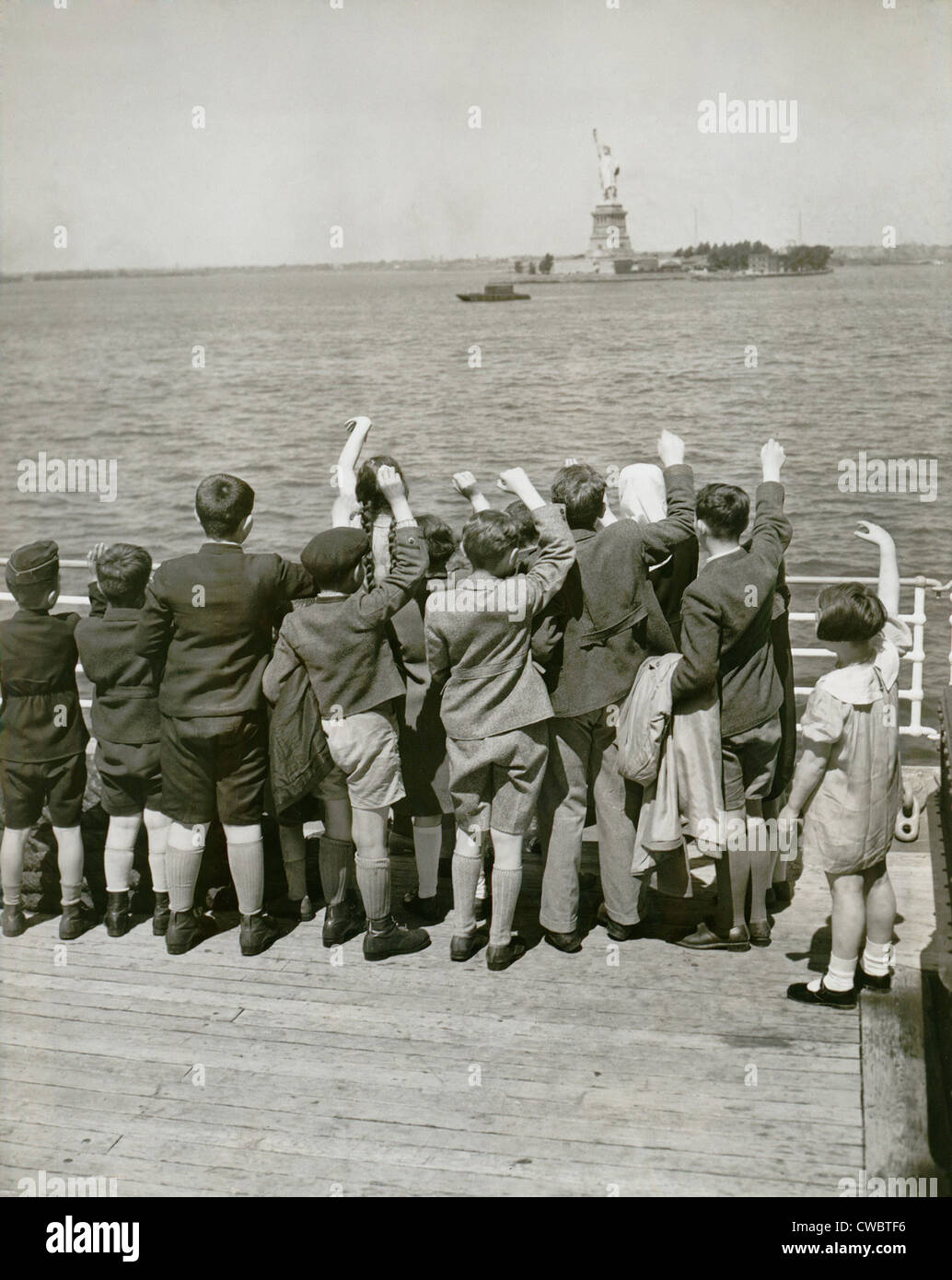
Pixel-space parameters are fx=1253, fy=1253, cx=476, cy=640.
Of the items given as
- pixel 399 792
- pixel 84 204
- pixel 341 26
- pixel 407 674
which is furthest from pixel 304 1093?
pixel 84 204

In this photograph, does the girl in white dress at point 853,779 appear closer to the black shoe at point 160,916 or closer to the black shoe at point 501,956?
the black shoe at point 501,956

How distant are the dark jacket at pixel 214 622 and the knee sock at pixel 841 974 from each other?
1.98 metres

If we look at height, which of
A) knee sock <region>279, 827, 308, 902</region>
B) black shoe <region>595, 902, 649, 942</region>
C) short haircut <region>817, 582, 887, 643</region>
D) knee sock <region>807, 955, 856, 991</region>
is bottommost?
black shoe <region>595, 902, 649, 942</region>

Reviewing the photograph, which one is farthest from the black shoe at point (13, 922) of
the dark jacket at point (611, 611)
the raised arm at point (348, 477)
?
the dark jacket at point (611, 611)

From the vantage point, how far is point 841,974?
12.3 feet

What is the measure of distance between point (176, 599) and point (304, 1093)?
1.57 meters

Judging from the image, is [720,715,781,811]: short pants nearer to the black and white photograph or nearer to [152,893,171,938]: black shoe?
the black and white photograph

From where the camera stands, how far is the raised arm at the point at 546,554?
386 cm

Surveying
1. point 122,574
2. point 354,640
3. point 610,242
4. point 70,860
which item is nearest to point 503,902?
point 354,640

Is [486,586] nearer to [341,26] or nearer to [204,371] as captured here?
[341,26]

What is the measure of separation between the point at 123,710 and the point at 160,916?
759 millimetres

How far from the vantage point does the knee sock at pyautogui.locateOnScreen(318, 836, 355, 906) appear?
14.0 feet

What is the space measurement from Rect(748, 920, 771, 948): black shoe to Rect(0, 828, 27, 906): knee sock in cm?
256

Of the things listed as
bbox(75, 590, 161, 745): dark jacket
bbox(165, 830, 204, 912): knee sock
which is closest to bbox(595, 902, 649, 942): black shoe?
bbox(165, 830, 204, 912): knee sock
